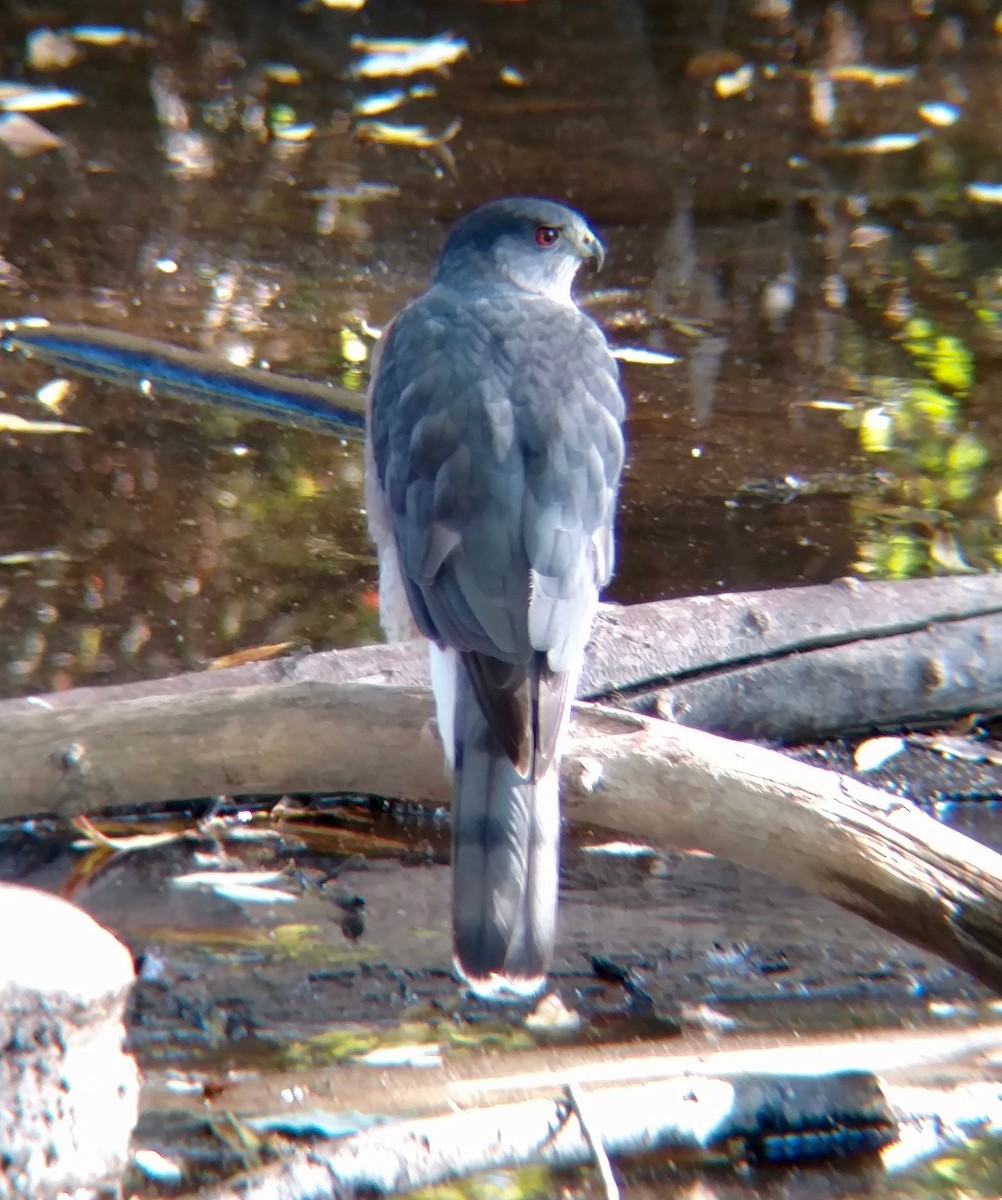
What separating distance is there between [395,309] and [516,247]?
3.47 meters

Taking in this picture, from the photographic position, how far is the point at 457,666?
3406mm

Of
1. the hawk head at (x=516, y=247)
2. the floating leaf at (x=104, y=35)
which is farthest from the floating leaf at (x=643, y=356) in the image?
the floating leaf at (x=104, y=35)

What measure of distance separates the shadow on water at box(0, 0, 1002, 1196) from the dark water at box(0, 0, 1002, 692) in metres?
0.02

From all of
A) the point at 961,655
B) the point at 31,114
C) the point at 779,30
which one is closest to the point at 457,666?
the point at 961,655

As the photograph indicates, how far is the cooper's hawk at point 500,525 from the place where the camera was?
3062mm

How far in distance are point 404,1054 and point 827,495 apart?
387 cm

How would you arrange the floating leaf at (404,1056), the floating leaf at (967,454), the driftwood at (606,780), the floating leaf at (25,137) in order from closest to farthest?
the driftwood at (606,780), the floating leaf at (404,1056), the floating leaf at (967,454), the floating leaf at (25,137)

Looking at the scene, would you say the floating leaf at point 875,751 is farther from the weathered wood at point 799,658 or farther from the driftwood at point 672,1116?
the driftwood at point 672,1116

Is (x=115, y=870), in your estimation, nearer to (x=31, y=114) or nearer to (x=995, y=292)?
(x=995, y=292)

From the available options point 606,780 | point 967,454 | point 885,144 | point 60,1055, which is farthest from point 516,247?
point 885,144

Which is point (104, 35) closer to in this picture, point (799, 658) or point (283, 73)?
point (283, 73)

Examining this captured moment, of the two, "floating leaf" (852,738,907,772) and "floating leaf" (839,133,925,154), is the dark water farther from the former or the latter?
"floating leaf" (852,738,907,772)

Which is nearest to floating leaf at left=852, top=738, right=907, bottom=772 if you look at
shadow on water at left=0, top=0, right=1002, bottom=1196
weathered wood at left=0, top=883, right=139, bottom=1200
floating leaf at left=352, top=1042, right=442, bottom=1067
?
shadow on water at left=0, top=0, right=1002, bottom=1196

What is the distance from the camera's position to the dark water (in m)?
5.99
